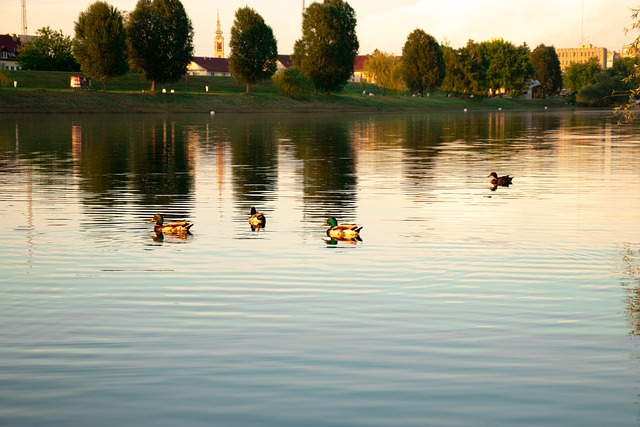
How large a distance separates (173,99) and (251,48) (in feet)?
79.5

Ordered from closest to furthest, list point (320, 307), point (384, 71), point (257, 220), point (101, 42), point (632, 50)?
point (320, 307) < point (257, 220) < point (632, 50) < point (101, 42) < point (384, 71)

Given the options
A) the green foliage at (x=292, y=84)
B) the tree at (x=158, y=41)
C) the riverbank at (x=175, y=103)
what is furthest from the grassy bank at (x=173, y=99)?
the tree at (x=158, y=41)

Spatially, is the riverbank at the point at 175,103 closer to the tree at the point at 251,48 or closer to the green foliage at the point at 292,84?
the green foliage at the point at 292,84

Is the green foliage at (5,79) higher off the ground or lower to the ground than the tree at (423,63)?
lower

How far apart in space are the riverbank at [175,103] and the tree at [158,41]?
22.3 feet

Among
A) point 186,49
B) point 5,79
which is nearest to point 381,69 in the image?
point 186,49

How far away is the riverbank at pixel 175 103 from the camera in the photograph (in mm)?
119438

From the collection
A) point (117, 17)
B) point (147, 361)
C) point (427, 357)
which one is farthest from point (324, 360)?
point (117, 17)

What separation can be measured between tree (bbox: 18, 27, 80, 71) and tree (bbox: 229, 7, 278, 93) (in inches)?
1263

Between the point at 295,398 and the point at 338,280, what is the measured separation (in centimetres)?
686

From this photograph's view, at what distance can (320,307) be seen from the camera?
15367 mm

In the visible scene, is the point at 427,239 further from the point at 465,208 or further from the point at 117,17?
the point at 117,17

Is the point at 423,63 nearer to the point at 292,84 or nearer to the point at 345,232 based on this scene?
the point at 292,84

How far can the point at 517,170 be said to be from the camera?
44.2 meters
